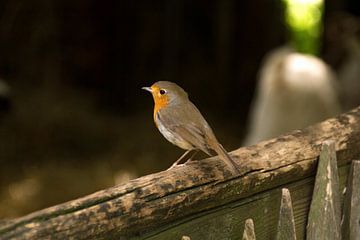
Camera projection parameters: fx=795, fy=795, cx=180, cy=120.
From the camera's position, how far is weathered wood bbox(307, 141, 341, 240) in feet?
7.19

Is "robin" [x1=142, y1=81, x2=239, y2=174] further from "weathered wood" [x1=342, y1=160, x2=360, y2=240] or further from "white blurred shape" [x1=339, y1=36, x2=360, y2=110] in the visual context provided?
"white blurred shape" [x1=339, y1=36, x2=360, y2=110]

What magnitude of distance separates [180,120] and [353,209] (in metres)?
0.71

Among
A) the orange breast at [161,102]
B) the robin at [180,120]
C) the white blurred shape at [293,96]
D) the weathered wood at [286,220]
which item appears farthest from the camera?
the white blurred shape at [293,96]

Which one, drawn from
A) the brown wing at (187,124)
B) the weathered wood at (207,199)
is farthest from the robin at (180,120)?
the weathered wood at (207,199)

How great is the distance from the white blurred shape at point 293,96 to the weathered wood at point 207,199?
3716 millimetres

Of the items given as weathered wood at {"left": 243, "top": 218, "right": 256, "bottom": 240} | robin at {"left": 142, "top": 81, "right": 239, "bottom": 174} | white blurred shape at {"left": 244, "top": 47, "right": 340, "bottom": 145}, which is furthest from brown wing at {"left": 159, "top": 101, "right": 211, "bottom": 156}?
white blurred shape at {"left": 244, "top": 47, "right": 340, "bottom": 145}

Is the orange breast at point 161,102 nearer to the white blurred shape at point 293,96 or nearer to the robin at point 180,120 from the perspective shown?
the robin at point 180,120

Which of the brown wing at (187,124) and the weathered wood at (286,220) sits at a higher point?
the brown wing at (187,124)

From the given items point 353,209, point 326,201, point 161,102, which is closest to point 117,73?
point 161,102

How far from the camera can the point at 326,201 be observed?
7.22 feet

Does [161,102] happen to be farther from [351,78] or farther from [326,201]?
[351,78]

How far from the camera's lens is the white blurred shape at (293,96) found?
20.5 ft

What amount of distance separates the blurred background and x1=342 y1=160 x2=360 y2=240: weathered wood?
478cm

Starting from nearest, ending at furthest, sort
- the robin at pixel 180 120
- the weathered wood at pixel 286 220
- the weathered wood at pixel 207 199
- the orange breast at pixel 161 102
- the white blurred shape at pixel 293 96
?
the weathered wood at pixel 207 199 → the weathered wood at pixel 286 220 → the robin at pixel 180 120 → the orange breast at pixel 161 102 → the white blurred shape at pixel 293 96
